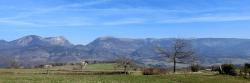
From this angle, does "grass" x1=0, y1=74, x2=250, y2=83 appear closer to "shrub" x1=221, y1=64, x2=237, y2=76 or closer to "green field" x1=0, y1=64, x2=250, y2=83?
"green field" x1=0, y1=64, x2=250, y2=83

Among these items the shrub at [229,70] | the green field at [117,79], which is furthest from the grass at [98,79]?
the shrub at [229,70]

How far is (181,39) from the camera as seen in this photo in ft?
432

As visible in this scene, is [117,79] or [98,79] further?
[117,79]

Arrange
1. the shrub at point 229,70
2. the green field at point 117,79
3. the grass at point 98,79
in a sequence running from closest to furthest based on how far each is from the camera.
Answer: the grass at point 98,79
the green field at point 117,79
the shrub at point 229,70

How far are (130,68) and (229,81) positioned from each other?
93259 mm

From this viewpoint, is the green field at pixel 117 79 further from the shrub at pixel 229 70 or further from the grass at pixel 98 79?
the shrub at pixel 229 70

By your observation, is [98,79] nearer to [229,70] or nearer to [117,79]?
[117,79]

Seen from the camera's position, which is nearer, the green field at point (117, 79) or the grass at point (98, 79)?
the grass at point (98, 79)

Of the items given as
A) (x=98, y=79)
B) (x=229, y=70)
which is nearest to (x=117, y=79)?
(x=98, y=79)

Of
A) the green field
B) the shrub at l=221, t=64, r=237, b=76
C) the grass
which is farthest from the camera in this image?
the shrub at l=221, t=64, r=237, b=76

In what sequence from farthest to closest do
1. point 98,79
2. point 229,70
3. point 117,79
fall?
point 229,70
point 117,79
point 98,79

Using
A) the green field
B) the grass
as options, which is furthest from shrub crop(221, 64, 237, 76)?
the grass

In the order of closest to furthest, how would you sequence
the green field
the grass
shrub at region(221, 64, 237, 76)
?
the grass → the green field → shrub at region(221, 64, 237, 76)

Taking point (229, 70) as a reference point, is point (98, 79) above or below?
above
